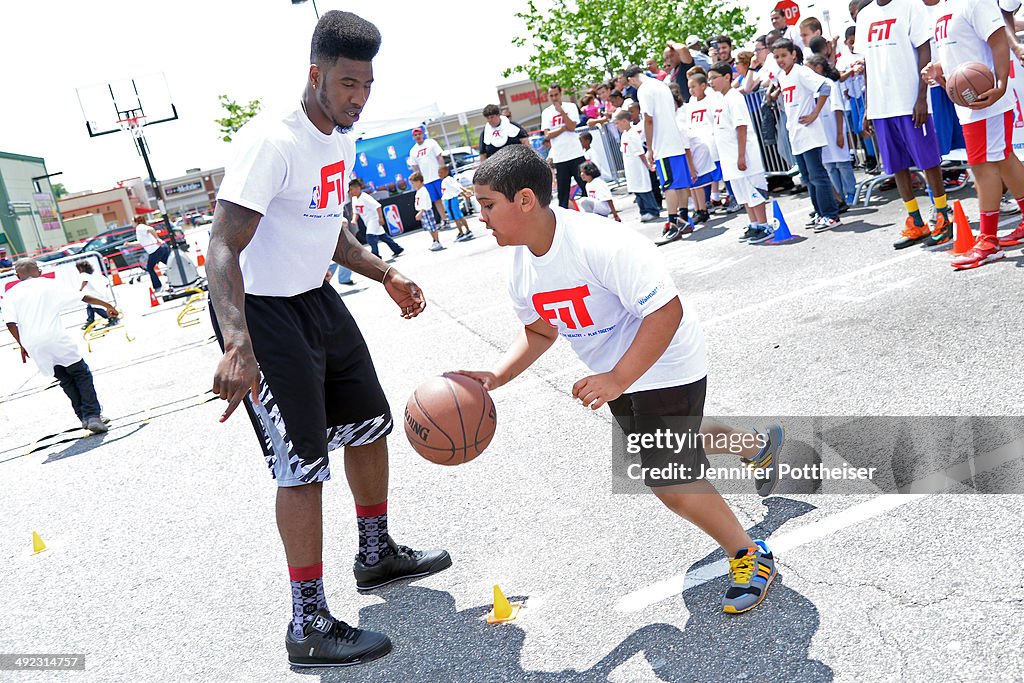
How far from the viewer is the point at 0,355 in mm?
17281

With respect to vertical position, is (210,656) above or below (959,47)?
below

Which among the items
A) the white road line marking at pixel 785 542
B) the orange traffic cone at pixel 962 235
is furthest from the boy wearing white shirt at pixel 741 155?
the white road line marking at pixel 785 542

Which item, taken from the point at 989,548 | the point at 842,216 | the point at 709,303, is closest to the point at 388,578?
the point at 989,548

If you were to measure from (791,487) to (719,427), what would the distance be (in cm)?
67

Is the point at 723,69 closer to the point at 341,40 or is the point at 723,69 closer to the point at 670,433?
the point at 341,40

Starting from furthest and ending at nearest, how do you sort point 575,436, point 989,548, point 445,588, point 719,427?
point 575,436
point 445,588
point 719,427
point 989,548

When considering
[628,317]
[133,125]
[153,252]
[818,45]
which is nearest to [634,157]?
[818,45]

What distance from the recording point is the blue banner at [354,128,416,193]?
28.7m

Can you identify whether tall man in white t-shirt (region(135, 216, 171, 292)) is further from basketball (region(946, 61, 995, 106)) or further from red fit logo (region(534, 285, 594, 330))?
red fit logo (region(534, 285, 594, 330))

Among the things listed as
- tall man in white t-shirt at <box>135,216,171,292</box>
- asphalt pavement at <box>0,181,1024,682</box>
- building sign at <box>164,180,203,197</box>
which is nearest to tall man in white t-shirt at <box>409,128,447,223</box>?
tall man in white t-shirt at <box>135,216,171,292</box>

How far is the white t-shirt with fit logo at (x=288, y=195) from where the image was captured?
10.9 ft

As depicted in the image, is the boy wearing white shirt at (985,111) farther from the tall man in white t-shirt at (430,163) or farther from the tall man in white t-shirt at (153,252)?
the tall man in white t-shirt at (153,252)

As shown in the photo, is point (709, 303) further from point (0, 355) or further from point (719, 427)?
point (0, 355)

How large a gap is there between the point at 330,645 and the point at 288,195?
1810mm
